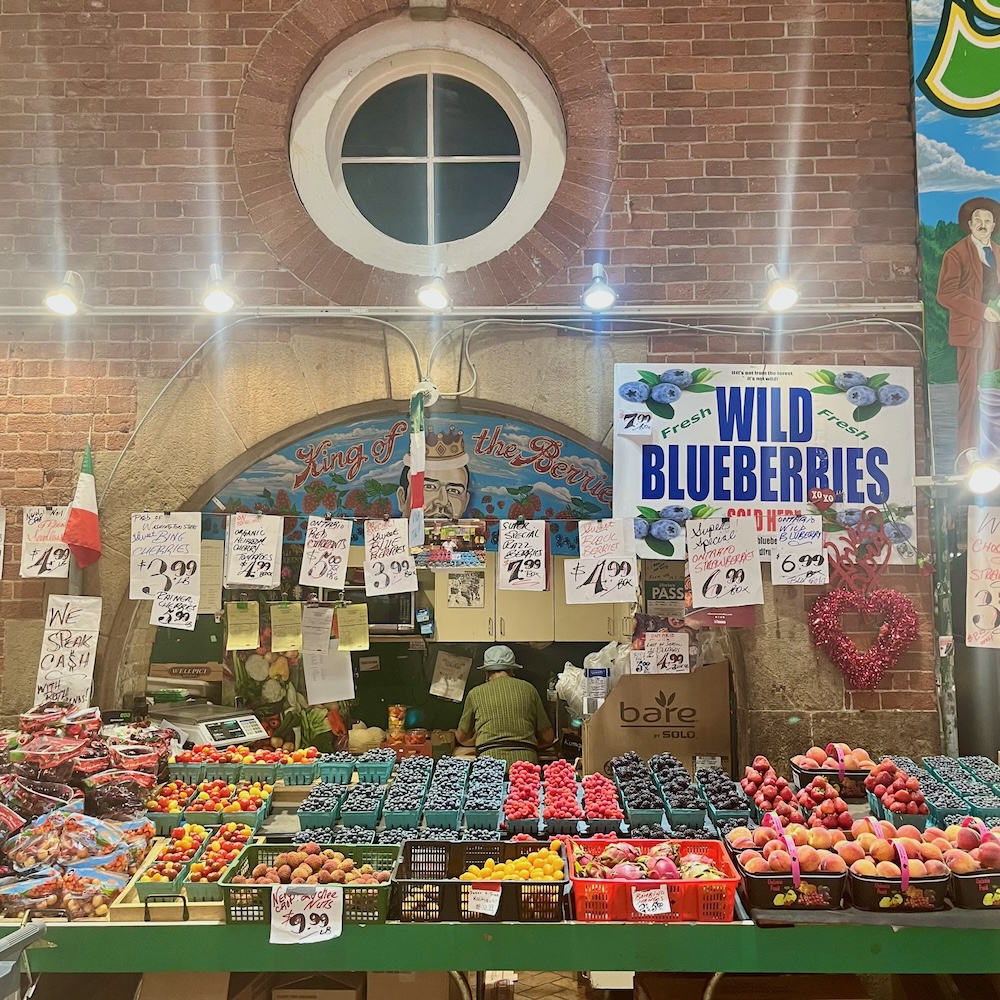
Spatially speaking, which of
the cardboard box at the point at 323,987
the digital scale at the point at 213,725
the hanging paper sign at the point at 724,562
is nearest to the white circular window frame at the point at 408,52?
the hanging paper sign at the point at 724,562

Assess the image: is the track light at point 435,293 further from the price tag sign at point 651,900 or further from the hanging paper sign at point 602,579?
the price tag sign at point 651,900

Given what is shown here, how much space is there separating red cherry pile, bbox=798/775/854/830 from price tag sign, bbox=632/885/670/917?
28.8 inches

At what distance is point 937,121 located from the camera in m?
5.17

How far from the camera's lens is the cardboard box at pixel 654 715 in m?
5.27

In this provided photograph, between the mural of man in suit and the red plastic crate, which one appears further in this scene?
the mural of man in suit

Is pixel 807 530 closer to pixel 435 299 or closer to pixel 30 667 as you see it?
pixel 435 299

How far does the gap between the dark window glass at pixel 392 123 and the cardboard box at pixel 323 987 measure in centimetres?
420

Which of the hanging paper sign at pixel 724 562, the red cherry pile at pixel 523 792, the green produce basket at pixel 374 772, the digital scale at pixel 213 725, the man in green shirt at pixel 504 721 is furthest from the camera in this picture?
the man in green shirt at pixel 504 721

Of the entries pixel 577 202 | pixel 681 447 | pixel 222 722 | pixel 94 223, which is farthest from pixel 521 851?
pixel 94 223

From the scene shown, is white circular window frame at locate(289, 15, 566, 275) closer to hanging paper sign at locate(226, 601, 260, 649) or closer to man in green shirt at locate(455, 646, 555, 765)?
hanging paper sign at locate(226, 601, 260, 649)

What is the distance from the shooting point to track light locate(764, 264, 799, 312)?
4758 mm

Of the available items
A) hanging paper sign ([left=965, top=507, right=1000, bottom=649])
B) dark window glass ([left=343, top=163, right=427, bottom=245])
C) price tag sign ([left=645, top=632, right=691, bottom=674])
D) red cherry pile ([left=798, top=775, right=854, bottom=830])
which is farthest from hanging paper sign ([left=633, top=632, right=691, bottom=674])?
dark window glass ([left=343, top=163, right=427, bottom=245])

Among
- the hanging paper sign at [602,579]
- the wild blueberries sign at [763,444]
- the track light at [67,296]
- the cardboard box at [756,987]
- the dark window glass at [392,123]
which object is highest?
the dark window glass at [392,123]

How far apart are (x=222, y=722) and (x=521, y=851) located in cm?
273
